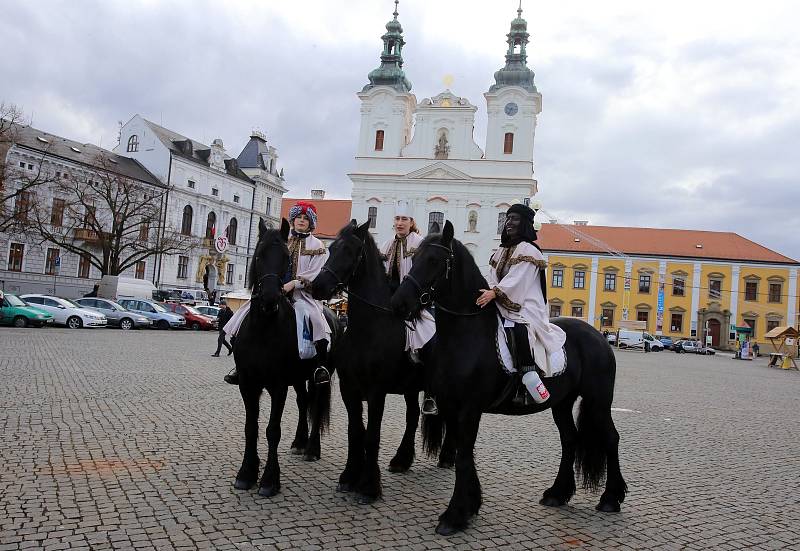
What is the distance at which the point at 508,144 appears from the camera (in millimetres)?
61000

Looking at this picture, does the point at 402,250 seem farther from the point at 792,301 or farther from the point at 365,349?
the point at 792,301

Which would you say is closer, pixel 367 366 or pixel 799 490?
pixel 367 366

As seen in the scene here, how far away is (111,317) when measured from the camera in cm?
3030

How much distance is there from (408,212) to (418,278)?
1.91 meters

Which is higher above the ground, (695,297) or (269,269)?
(695,297)

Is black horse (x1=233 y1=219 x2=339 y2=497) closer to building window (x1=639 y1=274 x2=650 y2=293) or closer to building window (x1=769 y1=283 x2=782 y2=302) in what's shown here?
building window (x1=639 y1=274 x2=650 y2=293)

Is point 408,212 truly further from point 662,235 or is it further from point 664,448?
point 662,235

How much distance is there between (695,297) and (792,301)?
334 inches

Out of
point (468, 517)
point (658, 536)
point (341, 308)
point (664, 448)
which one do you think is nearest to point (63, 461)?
point (468, 517)

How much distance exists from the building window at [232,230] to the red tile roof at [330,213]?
27.4 ft

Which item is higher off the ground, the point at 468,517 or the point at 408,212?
the point at 408,212

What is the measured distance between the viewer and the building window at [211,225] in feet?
197

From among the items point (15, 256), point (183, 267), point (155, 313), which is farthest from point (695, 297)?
point (15, 256)

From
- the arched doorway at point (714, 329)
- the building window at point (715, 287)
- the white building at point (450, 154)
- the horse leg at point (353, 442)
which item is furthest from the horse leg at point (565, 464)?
the arched doorway at point (714, 329)
